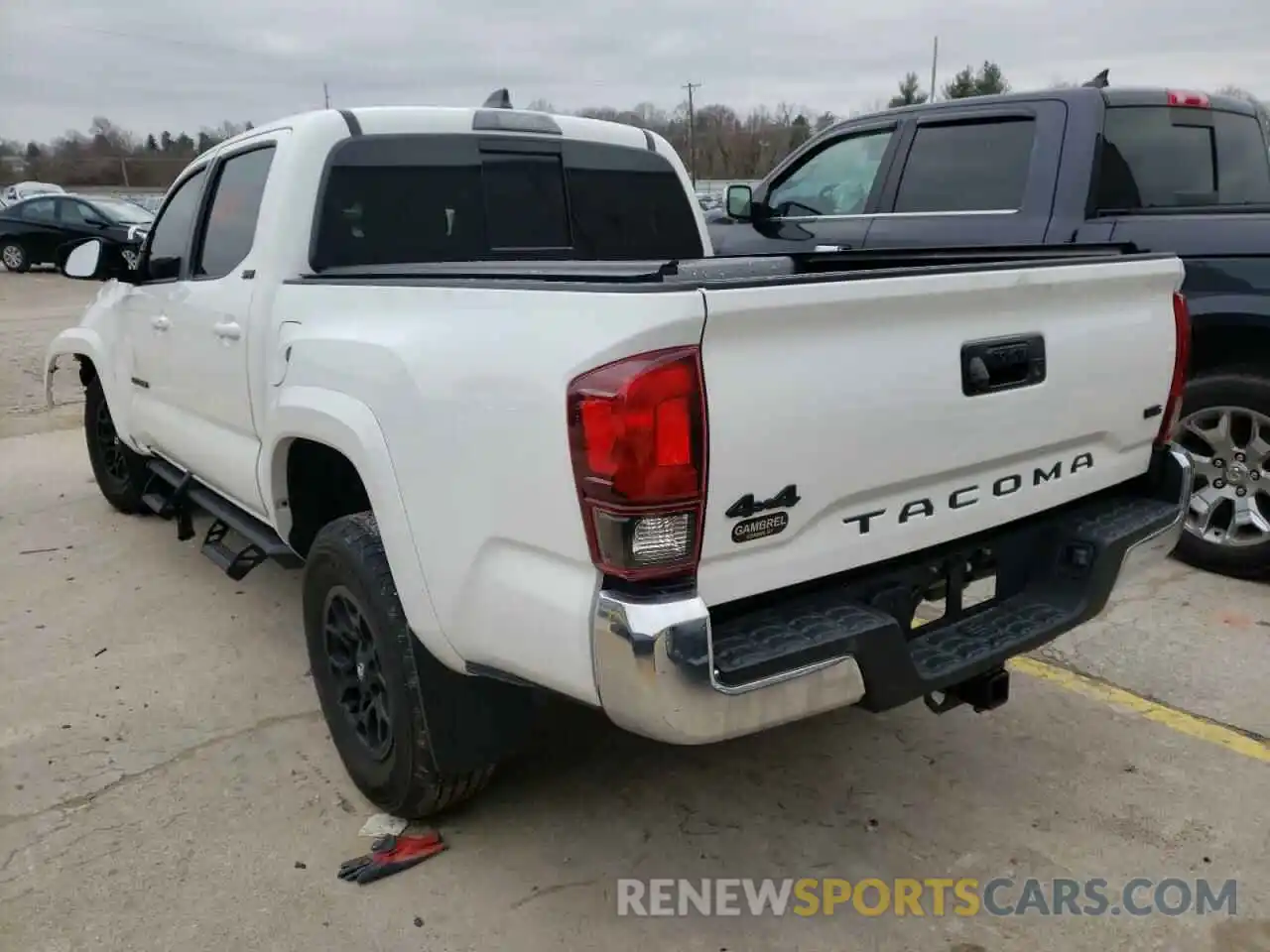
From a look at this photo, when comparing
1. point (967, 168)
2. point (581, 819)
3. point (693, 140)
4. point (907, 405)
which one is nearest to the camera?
point (907, 405)

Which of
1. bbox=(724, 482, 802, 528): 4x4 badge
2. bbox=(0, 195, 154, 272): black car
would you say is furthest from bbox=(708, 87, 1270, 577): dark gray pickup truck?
bbox=(0, 195, 154, 272): black car

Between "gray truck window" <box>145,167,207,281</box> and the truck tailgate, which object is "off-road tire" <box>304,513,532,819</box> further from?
"gray truck window" <box>145,167,207,281</box>

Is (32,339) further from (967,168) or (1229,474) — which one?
(1229,474)

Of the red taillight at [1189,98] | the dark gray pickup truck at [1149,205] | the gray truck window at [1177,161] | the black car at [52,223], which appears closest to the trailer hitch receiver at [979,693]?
the dark gray pickup truck at [1149,205]

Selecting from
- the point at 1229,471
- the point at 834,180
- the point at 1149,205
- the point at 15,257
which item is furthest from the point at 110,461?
the point at 15,257

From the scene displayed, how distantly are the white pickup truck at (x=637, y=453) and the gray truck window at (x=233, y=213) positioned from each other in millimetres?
35

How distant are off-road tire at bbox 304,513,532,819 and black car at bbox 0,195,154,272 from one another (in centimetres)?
1887

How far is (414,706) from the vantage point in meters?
2.63

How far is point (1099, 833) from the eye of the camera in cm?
285

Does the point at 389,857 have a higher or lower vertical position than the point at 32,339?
lower

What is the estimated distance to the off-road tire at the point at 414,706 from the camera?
261cm

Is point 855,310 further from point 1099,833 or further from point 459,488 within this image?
point 1099,833

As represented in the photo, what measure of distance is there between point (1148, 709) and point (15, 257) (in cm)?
2305

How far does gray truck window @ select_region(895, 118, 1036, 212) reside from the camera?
16.4 feet
